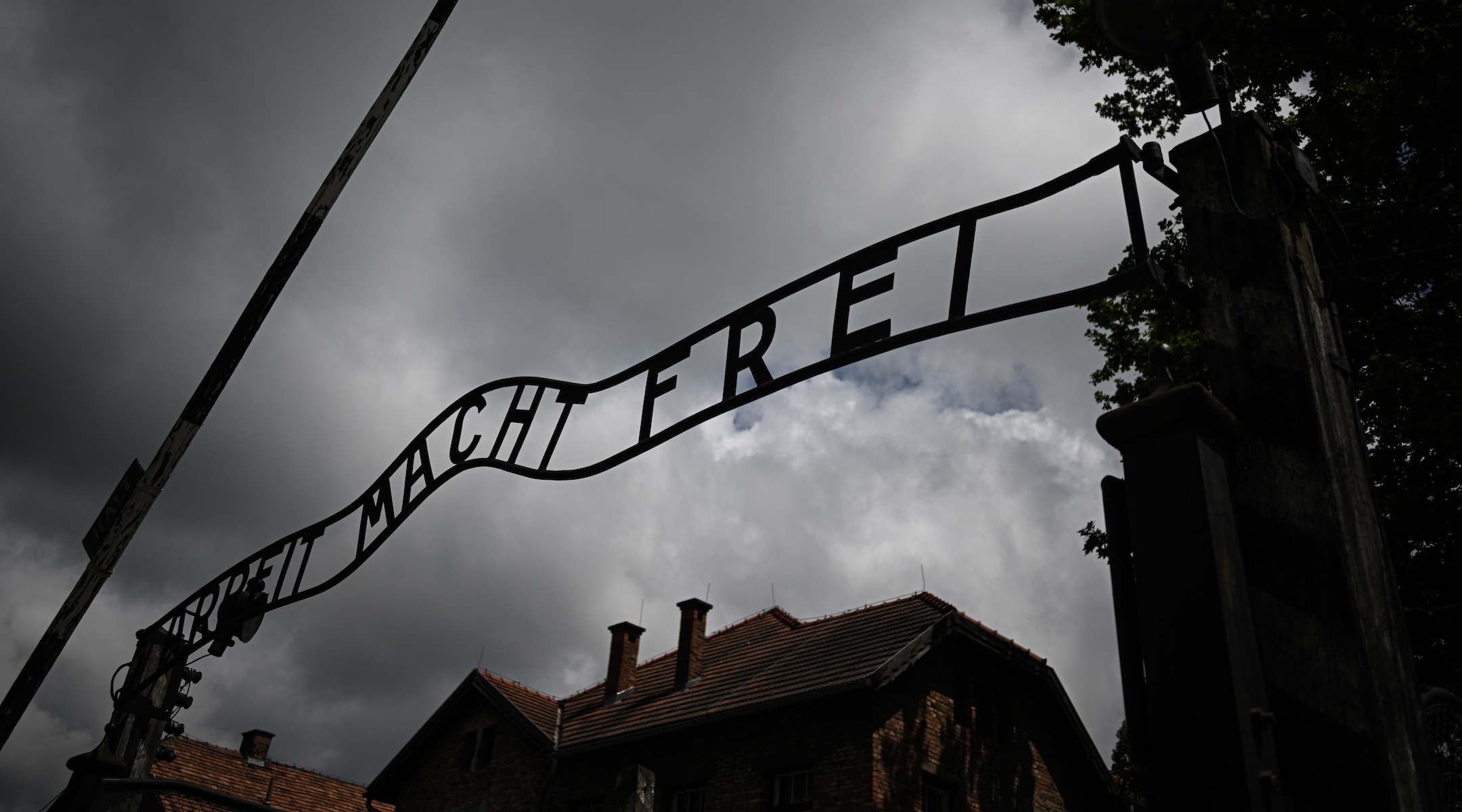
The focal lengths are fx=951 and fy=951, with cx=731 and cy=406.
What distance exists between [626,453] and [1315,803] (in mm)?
2784

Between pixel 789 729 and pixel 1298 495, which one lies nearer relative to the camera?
pixel 1298 495

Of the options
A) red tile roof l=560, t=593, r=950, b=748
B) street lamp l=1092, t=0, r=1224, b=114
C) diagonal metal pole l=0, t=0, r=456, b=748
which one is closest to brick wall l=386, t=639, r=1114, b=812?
red tile roof l=560, t=593, r=950, b=748

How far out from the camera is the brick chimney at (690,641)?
2052cm

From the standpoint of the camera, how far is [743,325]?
3639 millimetres

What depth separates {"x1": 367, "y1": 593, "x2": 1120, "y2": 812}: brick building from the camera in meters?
15.7

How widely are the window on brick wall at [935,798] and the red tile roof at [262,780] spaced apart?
51.2 feet

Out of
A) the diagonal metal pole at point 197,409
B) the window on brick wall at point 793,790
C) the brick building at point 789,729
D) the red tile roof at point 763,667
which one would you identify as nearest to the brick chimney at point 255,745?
the brick building at point 789,729

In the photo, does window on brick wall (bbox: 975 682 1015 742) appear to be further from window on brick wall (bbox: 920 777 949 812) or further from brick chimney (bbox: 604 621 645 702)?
brick chimney (bbox: 604 621 645 702)

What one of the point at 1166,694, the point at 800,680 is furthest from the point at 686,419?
the point at 800,680

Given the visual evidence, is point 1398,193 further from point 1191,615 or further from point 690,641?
point 690,641

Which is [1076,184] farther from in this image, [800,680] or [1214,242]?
[800,680]

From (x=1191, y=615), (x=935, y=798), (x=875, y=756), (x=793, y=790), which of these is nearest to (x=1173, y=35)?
(x=1191, y=615)

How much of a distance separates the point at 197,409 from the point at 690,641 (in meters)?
16.2

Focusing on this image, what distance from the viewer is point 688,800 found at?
17.3 m
